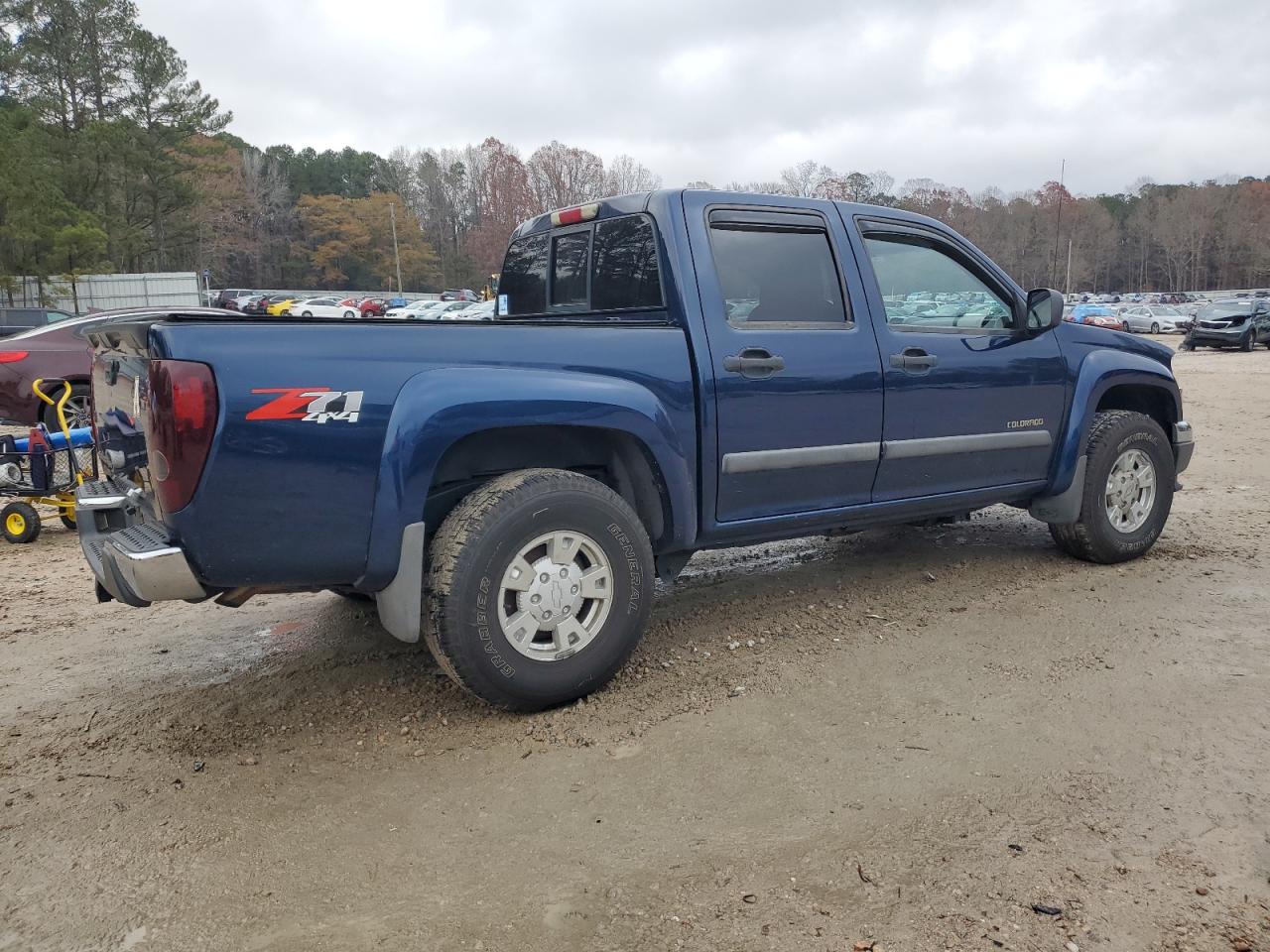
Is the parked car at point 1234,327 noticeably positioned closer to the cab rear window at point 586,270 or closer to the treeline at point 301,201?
the treeline at point 301,201

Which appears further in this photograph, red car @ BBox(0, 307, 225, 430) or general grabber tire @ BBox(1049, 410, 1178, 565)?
red car @ BBox(0, 307, 225, 430)

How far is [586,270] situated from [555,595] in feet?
5.71

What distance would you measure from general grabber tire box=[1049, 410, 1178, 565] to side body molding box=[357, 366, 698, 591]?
2745 mm

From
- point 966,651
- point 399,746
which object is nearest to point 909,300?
point 966,651

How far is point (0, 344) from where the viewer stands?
10.2 m

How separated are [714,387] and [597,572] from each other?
2.95 feet

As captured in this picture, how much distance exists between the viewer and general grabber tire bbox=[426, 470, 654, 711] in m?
3.08

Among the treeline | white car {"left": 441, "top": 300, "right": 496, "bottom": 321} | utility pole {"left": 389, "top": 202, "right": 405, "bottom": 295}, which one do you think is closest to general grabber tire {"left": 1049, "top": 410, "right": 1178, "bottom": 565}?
white car {"left": 441, "top": 300, "right": 496, "bottom": 321}

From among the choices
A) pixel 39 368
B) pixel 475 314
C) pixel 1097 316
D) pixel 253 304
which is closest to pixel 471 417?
pixel 39 368

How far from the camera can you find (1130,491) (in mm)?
5141

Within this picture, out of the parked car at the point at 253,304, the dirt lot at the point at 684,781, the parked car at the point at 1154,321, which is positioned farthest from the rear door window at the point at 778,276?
the parked car at the point at 1154,321

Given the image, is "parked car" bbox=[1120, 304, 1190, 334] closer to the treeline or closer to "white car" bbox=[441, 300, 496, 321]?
the treeline

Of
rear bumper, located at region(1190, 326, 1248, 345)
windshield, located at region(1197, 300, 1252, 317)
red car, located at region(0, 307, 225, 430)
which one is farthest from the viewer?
windshield, located at region(1197, 300, 1252, 317)

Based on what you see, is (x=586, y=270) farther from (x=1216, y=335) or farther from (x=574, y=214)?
(x=1216, y=335)
